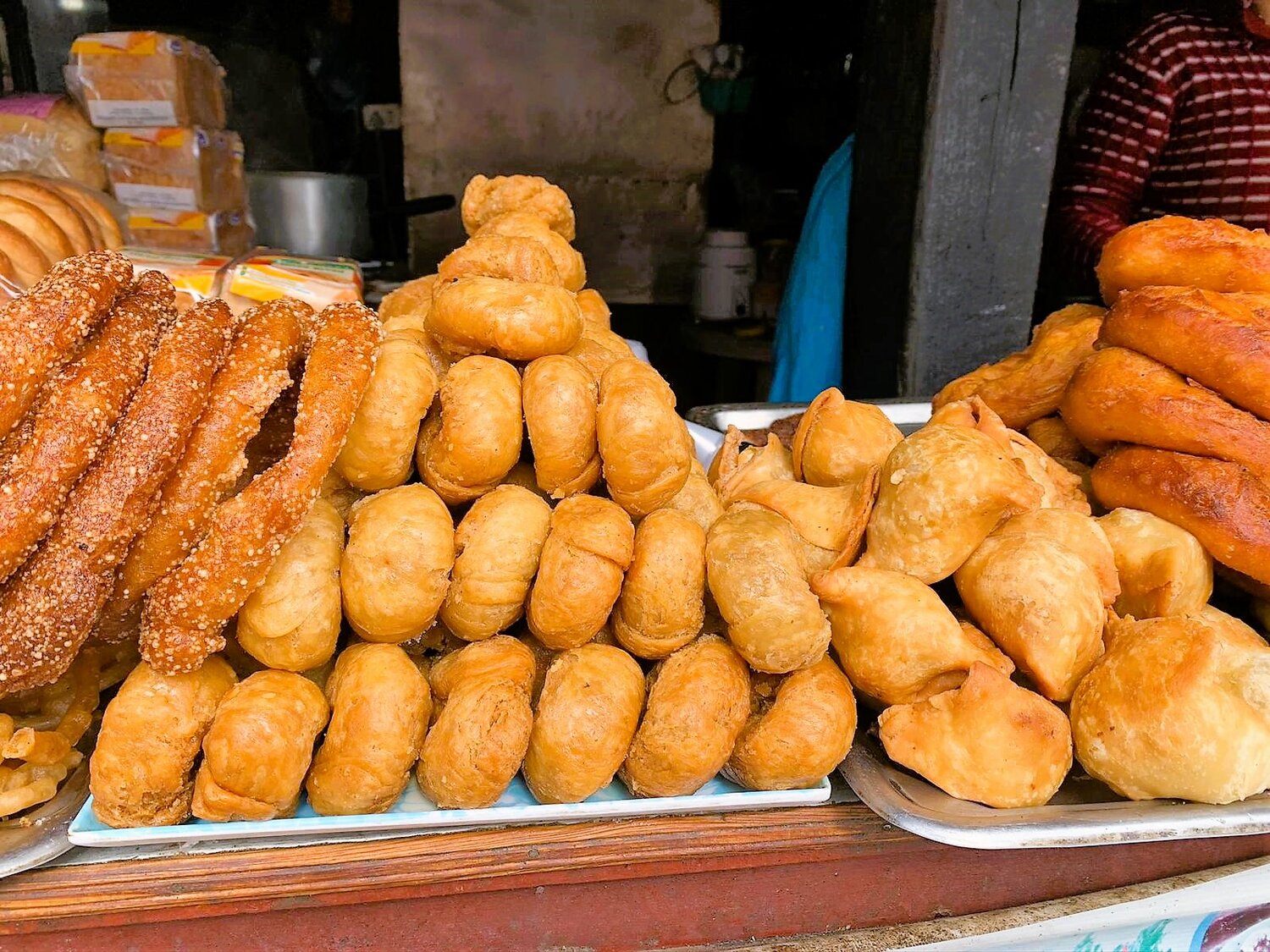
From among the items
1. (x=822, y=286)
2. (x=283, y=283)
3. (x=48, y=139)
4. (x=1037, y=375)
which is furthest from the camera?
(x=822, y=286)

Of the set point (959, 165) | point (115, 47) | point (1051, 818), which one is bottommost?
point (1051, 818)

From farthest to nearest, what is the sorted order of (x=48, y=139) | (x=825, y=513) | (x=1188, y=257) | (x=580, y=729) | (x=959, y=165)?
1. (x=48, y=139)
2. (x=959, y=165)
3. (x=1188, y=257)
4. (x=825, y=513)
5. (x=580, y=729)

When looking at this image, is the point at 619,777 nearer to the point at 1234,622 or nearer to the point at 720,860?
the point at 720,860

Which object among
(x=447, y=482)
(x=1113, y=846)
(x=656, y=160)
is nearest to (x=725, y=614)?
(x=447, y=482)

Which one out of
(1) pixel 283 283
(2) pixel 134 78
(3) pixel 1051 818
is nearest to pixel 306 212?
(2) pixel 134 78

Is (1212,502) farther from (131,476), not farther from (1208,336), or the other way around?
(131,476)

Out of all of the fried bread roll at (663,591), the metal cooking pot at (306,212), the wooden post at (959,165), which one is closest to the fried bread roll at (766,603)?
the fried bread roll at (663,591)

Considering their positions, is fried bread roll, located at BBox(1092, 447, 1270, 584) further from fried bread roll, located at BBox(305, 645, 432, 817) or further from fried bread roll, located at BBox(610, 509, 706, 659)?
fried bread roll, located at BBox(305, 645, 432, 817)

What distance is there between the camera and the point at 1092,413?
1.61 meters

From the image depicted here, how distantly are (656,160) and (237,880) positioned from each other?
5908 millimetres

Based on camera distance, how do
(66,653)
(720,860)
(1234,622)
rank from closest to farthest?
(66,653), (720,860), (1234,622)

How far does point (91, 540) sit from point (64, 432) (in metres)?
0.14

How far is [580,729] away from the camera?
116 centimetres

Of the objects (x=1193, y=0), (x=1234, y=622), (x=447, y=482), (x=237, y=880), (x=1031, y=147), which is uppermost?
(x=1193, y=0)
